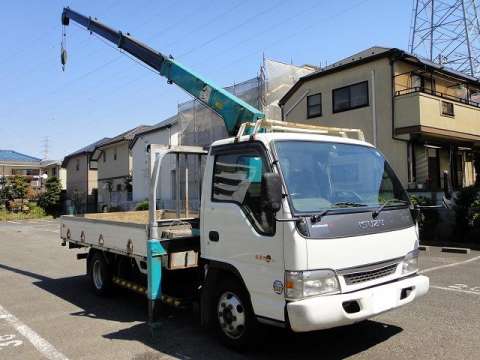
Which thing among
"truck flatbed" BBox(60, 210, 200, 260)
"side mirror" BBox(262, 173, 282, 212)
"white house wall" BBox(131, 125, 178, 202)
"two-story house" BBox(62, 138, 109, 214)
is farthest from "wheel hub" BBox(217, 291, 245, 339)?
"two-story house" BBox(62, 138, 109, 214)

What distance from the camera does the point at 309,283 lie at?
4035 millimetres

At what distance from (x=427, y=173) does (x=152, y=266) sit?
49.2 ft

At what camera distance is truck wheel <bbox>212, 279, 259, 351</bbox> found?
4574 mm

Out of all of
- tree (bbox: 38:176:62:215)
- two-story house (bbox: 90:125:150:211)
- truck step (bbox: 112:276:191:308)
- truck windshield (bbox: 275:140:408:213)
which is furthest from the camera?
tree (bbox: 38:176:62:215)

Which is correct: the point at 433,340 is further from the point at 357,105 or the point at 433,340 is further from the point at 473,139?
the point at 473,139

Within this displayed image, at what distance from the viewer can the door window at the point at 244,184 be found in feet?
14.6

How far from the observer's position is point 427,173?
700 inches

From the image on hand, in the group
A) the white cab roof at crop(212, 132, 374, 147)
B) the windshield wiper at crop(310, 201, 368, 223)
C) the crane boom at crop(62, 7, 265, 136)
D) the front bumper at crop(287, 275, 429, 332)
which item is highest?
the crane boom at crop(62, 7, 265, 136)

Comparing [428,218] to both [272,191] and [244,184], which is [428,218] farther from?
[272,191]

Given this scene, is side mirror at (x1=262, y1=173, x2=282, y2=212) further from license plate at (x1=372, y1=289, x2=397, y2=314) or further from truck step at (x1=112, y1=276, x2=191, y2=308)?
truck step at (x1=112, y1=276, x2=191, y2=308)

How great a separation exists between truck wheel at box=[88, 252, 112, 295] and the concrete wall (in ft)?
41.0

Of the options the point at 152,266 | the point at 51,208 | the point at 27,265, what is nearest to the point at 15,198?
the point at 51,208

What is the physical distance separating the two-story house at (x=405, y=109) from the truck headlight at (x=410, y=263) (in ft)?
35.5

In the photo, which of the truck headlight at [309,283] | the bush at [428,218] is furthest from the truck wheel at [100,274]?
the bush at [428,218]
